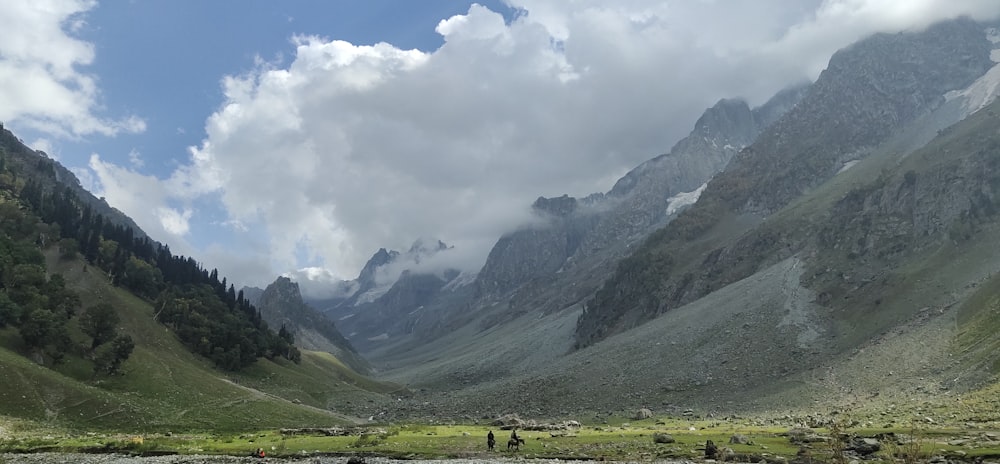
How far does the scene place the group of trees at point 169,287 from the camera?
13338cm

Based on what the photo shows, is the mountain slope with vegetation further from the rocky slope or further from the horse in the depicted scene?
the horse

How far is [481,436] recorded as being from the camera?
59531 mm

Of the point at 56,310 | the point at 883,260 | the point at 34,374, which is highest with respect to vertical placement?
the point at 883,260

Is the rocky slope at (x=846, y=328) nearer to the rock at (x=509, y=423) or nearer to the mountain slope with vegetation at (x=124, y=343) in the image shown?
the rock at (x=509, y=423)

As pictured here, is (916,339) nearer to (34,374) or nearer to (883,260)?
(883,260)

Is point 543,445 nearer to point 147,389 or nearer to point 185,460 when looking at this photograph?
point 185,460

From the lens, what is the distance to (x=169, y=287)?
15638 cm

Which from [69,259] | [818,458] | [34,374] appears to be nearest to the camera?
[818,458]

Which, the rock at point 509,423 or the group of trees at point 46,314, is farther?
the group of trees at point 46,314

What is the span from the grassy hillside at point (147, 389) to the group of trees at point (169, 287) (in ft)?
13.2

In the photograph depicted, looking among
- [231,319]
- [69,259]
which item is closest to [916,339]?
[231,319]

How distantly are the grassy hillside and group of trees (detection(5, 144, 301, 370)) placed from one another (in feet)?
13.2

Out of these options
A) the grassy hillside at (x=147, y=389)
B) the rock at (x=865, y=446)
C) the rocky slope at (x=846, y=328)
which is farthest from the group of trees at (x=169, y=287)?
the rock at (x=865, y=446)

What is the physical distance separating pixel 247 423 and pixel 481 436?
137 feet
